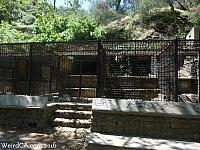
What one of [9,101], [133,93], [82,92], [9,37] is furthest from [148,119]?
[9,37]

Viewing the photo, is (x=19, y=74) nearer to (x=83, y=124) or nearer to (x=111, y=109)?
(x=83, y=124)

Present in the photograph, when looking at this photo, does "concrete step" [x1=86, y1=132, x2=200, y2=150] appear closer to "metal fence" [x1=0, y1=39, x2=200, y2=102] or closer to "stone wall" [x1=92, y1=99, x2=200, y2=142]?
"stone wall" [x1=92, y1=99, x2=200, y2=142]

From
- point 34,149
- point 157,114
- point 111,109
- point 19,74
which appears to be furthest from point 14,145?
point 19,74

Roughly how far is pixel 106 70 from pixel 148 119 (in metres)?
3.21

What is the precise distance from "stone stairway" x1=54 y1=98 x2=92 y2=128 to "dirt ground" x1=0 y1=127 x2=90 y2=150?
226mm

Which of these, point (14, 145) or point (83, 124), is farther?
point (83, 124)

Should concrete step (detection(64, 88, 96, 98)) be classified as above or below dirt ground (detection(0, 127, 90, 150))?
above

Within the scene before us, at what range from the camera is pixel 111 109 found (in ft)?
22.5

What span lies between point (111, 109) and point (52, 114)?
89.8 inches

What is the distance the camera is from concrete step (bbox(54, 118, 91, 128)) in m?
7.84

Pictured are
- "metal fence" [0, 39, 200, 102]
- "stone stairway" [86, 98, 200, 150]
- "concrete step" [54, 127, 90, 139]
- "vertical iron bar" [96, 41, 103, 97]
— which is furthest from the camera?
"metal fence" [0, 39, 200, 102]

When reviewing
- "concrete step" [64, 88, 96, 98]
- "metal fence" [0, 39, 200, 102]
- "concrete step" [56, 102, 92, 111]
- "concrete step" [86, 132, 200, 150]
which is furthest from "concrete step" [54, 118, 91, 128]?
"concrete step" [64, 88, 96, 98]

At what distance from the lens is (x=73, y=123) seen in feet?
25.8

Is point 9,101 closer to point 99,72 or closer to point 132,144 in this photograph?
point 99,72
